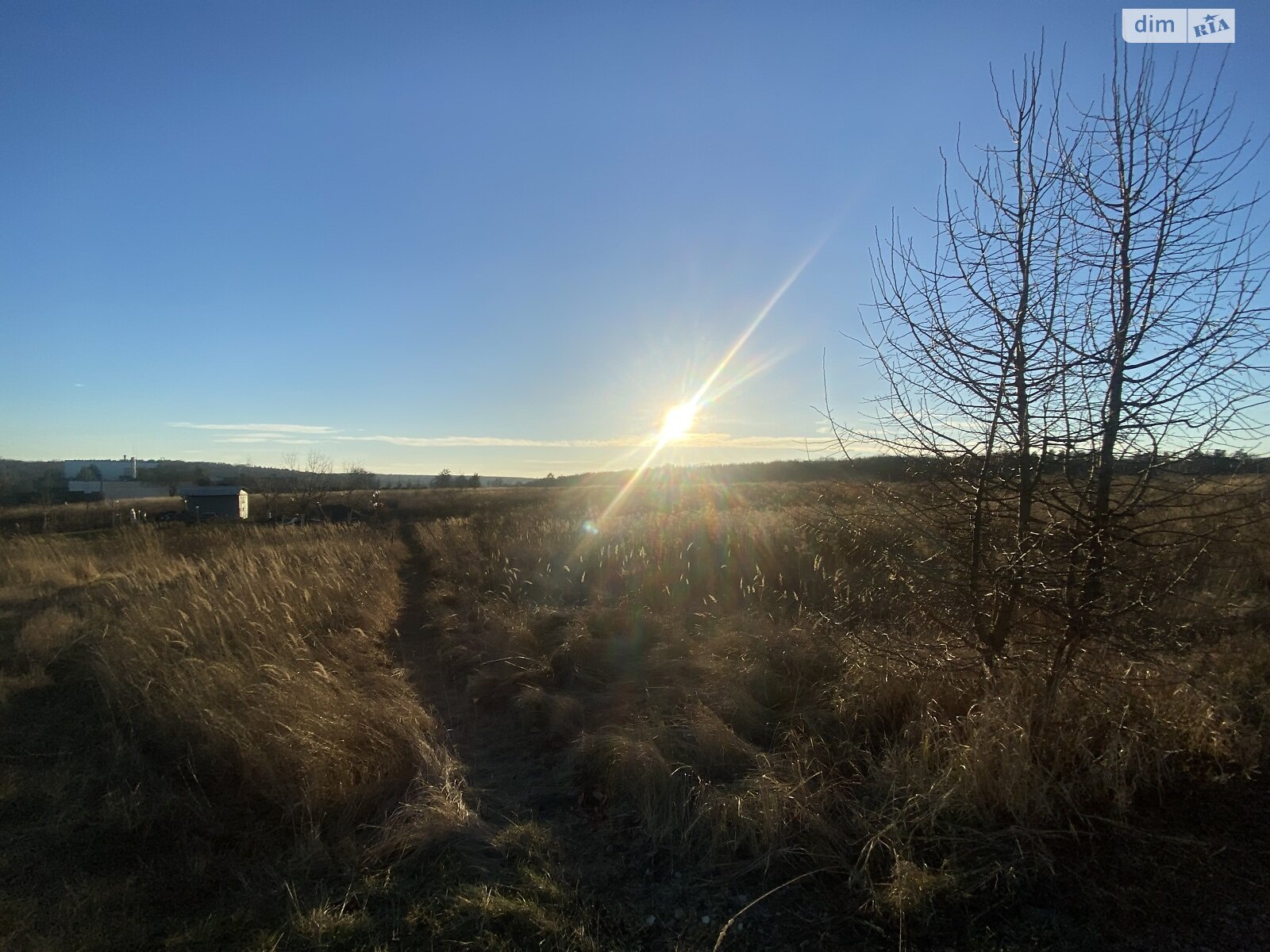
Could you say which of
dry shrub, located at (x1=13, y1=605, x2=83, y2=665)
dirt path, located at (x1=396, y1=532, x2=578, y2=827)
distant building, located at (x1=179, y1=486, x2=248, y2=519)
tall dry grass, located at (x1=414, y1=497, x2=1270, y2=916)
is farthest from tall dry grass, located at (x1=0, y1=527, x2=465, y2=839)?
distant building, located at (x1=179, y1=486, x2=248, y2=519)

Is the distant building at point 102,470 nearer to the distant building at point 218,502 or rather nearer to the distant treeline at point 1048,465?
the distant building at point 218,502

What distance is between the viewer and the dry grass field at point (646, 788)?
114 inches

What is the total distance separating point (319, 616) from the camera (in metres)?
8.14

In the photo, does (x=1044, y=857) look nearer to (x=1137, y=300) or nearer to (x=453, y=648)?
(x=1137, y=300)

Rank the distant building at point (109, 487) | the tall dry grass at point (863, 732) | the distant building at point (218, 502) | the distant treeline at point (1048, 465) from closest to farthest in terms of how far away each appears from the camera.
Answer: the tall dry grass at point (863, 732) → the distant treeline at point (1048, 465) → the distant building at point (218, 502) → the distant building at point (109, 487)

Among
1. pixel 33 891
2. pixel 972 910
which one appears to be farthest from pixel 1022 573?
pixel 33 891

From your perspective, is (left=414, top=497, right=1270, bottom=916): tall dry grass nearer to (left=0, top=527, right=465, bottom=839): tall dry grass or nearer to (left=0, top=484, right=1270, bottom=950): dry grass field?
(left=0, top=484, right=1270, bottom=950): dry grass field

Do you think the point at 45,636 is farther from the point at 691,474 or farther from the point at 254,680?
the point at 691,474

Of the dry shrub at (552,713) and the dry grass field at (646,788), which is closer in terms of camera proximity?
the dry grass field at (646,788)

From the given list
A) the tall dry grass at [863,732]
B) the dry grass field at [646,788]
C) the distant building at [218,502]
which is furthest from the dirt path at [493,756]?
the distant building at [218,502]

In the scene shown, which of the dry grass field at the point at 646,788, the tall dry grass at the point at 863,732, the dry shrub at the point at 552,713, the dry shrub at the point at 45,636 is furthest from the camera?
the dry shrub at the point at 45,636

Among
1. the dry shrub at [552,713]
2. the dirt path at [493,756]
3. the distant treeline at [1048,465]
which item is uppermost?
the distant treeline at [1048,465]

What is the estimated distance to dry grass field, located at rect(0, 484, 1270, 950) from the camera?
2.89m

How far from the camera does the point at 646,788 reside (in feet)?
13.0
